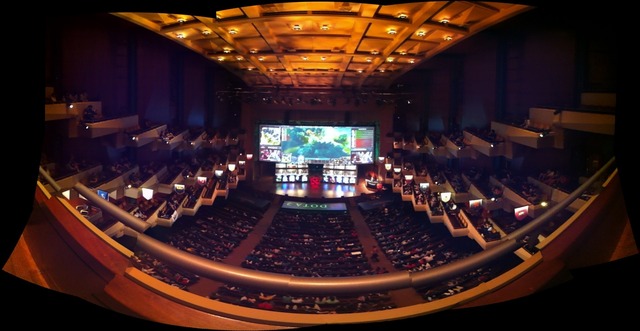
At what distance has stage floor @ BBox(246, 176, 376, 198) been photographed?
350 cm

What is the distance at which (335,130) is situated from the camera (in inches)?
139

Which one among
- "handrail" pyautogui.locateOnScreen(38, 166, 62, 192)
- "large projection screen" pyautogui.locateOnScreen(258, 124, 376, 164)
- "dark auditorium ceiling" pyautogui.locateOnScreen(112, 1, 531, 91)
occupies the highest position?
"dark auditorium ceiling" pyautogui.locateOnScreen(112, 1, 531, 91)

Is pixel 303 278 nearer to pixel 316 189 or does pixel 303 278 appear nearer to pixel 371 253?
pixel 371 253

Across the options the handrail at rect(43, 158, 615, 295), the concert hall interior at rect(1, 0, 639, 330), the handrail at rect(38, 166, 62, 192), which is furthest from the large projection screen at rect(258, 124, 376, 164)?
the handrail at rect(38, 166, 62, 192)

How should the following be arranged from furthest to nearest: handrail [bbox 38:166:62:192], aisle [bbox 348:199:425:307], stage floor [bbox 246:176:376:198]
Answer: stage floor [bbox 246:176:376:198]
handrail [bbox 38:166:62:192]
aisle [bbox 348:199:425:307]

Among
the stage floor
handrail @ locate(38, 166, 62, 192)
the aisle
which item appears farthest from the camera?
the stage floor

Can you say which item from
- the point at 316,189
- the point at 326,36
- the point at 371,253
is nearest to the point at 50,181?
the point at 316,189

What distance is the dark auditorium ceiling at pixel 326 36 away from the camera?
2898mm

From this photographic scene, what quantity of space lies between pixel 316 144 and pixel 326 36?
40.7 inches

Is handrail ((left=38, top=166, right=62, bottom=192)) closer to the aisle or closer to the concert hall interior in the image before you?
the concert hall interior

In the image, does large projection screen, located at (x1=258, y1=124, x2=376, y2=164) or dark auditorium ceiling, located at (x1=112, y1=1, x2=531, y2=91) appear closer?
dark auditorium ceiling, located at (x1=112, y1=1, x2=531, y2=91)

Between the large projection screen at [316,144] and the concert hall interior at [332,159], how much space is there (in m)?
0.02

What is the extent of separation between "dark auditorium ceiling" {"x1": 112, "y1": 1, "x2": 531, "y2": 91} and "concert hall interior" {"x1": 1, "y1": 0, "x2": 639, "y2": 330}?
25 millimetres

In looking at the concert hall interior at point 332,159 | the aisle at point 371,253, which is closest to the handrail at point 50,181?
the concert hall interior at point 332,159
